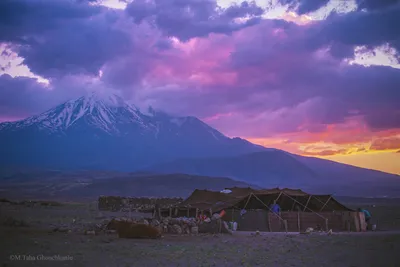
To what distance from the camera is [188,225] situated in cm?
2502

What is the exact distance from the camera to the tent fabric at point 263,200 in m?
30.8

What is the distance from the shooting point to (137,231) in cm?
2073

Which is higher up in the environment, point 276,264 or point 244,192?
point 244,192

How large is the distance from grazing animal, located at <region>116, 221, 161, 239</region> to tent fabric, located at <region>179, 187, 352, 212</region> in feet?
32.2

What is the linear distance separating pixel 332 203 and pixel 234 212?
809 centimetres

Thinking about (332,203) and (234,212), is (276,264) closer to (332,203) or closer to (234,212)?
(234,212)

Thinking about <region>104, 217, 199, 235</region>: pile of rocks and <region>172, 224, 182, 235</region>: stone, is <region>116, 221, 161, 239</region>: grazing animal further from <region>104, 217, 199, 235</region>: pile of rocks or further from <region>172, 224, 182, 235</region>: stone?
<region>172, 224, 182, 235</region>: stone

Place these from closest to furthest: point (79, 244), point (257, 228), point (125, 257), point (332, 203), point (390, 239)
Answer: point (125, 257)
point (79, 244)
point (390, 239)
point (257, 228)
point (332, 203)

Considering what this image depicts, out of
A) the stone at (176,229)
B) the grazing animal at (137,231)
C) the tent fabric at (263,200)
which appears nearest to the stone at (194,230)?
the stone at (176,229)

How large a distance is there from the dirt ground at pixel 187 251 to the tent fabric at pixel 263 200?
9507 millimetres

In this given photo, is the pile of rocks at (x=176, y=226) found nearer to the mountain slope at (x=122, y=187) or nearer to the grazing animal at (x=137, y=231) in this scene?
the grazing animal at (x=137, y=231)

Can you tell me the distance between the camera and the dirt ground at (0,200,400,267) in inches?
563

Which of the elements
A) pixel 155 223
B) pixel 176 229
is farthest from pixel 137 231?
pixel 176 229

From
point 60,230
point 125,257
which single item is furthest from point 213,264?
point 60,230
